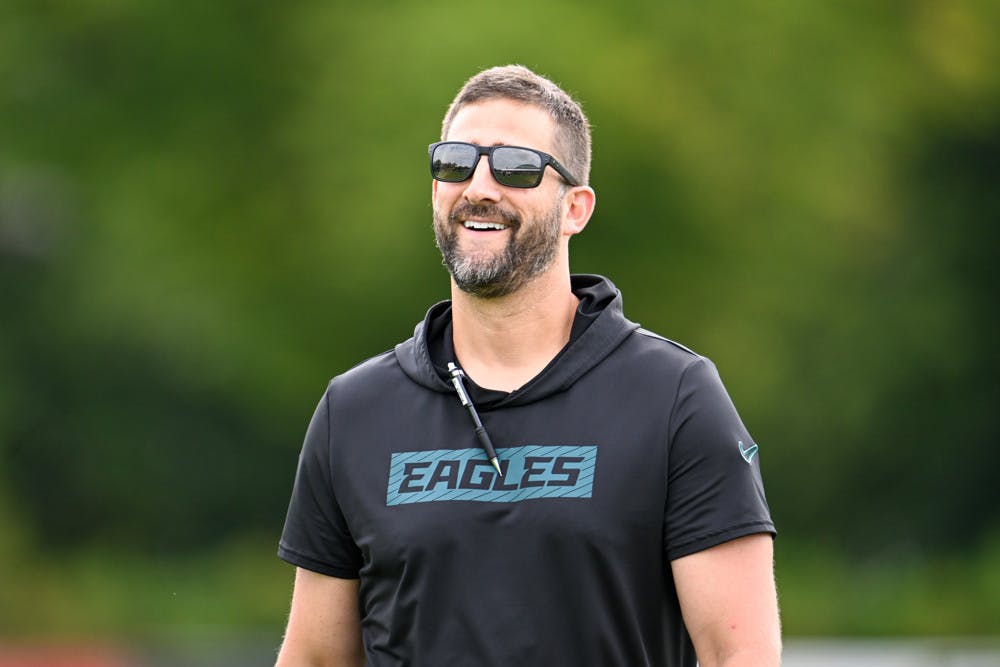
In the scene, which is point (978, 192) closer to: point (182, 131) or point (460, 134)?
point (182, 131)

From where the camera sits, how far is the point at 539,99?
4406 millimetres

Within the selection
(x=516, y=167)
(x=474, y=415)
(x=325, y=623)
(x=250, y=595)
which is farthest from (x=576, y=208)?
(x=250, y=595)

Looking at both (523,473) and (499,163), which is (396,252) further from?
(523,473)

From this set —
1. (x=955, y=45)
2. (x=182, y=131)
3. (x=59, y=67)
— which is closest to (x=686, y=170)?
(x=955, y=45)

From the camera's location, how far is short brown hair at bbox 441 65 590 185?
14.4 ft

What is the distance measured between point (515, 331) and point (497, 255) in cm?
20

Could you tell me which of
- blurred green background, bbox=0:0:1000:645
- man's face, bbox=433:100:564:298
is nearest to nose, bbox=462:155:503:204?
man's face, bbox=433:100:564:298

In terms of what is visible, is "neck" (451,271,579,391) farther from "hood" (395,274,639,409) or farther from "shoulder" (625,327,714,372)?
"shoulder" (625,327,714,372)

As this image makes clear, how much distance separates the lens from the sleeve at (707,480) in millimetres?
4098

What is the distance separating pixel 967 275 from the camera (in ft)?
76.3

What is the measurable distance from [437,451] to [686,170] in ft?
55.2

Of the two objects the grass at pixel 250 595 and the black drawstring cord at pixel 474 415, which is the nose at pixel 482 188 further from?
the grass at pixel 250 595

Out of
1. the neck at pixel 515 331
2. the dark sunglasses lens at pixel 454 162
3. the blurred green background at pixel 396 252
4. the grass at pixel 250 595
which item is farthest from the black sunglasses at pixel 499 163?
the blurred green background at pixel 396 252

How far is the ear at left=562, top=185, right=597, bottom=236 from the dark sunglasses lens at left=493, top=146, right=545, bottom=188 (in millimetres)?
143
